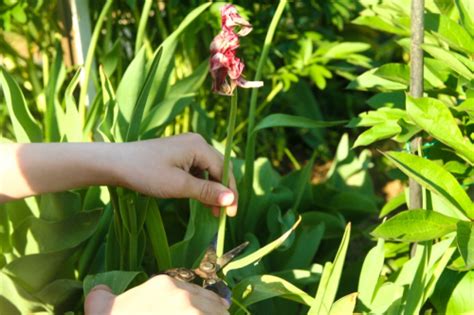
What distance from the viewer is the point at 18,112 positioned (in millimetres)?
1577

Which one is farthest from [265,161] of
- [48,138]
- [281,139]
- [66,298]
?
[281,139]

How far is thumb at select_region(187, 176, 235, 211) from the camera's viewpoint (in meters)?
1.29

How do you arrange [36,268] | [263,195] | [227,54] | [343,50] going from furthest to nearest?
[343,50], [263,195], [36,268], [227,54]

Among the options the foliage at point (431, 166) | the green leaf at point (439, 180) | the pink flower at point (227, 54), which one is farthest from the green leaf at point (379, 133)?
the pink flower at point (227, 54)

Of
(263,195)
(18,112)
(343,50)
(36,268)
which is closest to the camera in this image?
(36,268)

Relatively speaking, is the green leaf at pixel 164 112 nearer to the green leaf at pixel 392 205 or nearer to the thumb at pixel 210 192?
the thumb at pixel 210 192

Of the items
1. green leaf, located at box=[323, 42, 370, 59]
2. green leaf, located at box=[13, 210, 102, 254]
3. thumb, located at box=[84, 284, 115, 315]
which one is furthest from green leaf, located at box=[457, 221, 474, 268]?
green leaf, located at box=[323, 42, 370, 59]

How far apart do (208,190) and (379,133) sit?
31cm

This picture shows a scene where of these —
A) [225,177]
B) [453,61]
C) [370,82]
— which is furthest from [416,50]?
[225,177]

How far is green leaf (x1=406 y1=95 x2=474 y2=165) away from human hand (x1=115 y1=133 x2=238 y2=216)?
0.31 meters

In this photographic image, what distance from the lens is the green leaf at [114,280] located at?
4.33ft

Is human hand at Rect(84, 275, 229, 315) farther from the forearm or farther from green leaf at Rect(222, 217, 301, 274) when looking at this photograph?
the forearm

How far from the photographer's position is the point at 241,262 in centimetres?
129

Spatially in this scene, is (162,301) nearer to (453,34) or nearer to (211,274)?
(211,274)
